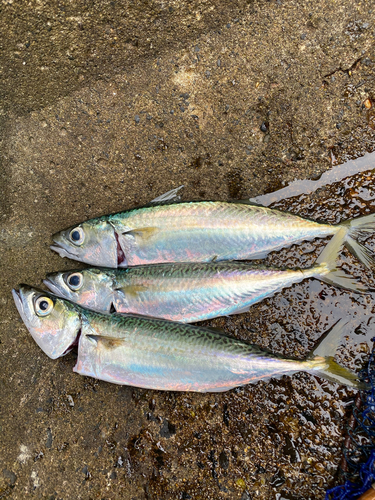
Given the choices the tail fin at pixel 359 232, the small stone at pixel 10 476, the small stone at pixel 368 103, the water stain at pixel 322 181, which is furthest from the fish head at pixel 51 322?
the small stone at pixel 368 103

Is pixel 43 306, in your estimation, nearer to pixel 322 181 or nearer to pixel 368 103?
pixel 322 181

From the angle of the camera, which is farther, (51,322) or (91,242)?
(91,242)

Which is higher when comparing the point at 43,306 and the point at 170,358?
the point at 43,306

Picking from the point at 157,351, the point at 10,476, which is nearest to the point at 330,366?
the point at 157,351

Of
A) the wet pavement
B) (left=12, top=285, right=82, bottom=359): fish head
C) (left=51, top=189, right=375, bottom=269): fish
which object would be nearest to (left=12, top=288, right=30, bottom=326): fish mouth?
(left=12, top=285, right=82, bottom=359): fish head

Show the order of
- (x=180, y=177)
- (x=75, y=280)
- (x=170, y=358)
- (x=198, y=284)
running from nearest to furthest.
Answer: (x=170, y=358) → (x=198, y=284) → (x=75, y=280) → (x=180, y=177)

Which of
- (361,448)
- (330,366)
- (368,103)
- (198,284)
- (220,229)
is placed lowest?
(361,448)

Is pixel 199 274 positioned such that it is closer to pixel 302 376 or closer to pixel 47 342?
pixel 302 376

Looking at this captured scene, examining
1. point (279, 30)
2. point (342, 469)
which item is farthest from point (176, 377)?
point (279, 30)

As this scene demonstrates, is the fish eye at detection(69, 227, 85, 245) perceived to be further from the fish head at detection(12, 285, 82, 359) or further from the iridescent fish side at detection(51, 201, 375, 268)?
the fish head at detection(12, 285, 82, 359)
